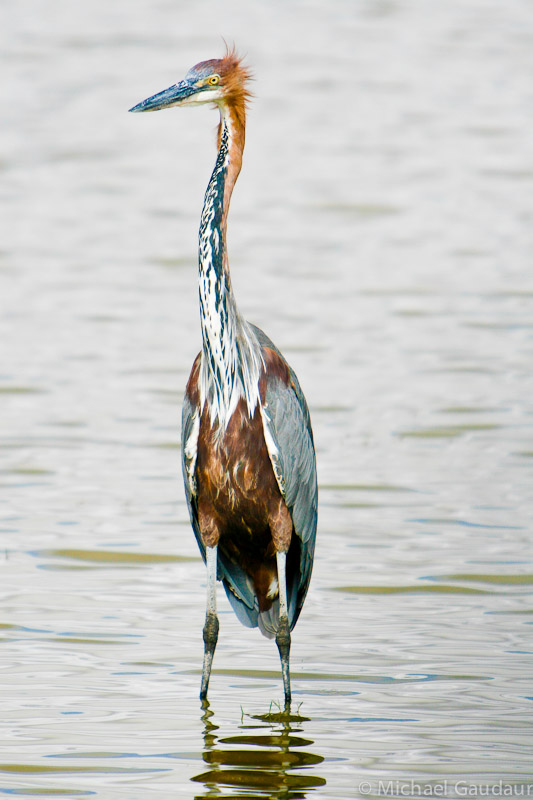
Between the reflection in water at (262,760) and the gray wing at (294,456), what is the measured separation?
94 centimetres

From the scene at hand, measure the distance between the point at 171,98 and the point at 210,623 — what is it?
2534 mm

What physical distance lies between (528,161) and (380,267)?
187 inches

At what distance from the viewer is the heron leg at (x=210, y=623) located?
19.6ft

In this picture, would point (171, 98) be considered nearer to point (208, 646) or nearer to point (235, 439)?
point (235, 439)

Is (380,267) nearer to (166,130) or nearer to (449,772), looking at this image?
(166,130)

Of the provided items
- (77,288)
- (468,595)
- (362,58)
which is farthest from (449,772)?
(362,58)

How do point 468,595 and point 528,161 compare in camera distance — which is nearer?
point 468,595

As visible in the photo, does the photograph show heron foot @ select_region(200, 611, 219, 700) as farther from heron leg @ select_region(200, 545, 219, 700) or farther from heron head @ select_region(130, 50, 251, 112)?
heron head @ select_region(130, 50, 251, 112)

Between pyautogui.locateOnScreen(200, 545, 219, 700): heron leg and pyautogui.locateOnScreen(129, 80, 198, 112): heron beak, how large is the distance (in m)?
2.13

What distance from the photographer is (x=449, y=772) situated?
5129 millimetres

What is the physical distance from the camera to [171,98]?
625 centimetres

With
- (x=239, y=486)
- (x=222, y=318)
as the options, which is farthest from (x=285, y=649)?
(x=222, y=318)

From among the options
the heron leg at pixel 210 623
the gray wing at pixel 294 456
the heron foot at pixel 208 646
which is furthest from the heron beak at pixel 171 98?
the heron foot at pixel 208 646

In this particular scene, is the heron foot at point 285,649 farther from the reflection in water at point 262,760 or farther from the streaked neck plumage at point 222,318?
the streaked neck plumage at point 222,318
